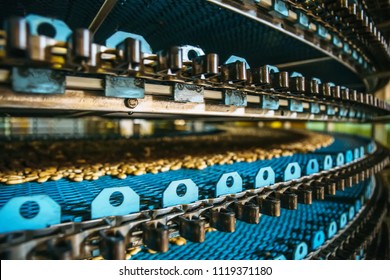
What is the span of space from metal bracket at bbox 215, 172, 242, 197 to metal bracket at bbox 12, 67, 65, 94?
47 centimetres

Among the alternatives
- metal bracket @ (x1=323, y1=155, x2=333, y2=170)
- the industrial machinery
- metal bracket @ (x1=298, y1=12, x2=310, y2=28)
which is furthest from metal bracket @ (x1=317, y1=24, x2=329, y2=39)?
metal bracket @ (x1=323, y1=155, x2=333, y2=170)

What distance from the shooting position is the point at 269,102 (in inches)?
35.5

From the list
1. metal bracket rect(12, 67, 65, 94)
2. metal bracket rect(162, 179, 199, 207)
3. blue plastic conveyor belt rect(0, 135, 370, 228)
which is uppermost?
metal bracket rect(12, 67, 65, 94)

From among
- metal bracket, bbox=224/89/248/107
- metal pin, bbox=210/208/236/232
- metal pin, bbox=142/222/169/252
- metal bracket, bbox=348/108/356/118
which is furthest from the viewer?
metal bracket, bbox=348/108/356/118

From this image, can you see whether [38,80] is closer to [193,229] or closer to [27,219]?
[27,219]

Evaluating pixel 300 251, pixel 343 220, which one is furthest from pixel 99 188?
pixel 343 220

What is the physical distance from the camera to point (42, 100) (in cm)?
49

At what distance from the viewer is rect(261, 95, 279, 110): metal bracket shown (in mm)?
886

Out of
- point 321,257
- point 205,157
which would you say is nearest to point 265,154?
point 205,157

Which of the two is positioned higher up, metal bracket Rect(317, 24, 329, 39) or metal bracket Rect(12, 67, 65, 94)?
metal bracket Rect(317, 24, 329, 39)

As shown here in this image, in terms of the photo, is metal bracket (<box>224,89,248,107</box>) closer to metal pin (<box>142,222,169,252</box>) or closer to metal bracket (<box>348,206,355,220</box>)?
metal pin (<box>142,222,169,252</box>)

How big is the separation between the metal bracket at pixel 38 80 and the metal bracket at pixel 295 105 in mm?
862

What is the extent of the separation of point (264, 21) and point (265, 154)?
863 mm

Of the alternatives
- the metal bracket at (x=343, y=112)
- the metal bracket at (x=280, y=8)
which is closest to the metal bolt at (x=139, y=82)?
the metal bracket at (x=280, y=8)
